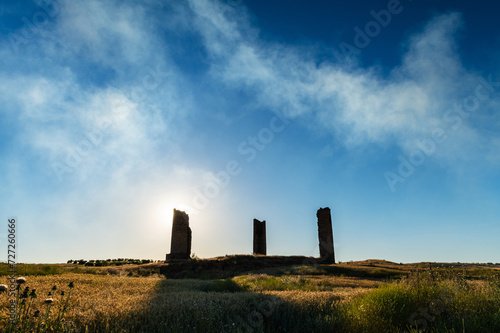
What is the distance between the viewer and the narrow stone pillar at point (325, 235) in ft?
76.5

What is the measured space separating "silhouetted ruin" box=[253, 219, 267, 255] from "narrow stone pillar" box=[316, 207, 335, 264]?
530cm

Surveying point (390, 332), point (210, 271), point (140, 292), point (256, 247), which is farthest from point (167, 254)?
point (390, 332)

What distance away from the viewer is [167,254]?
20719 millimetres

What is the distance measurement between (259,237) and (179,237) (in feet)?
28.2

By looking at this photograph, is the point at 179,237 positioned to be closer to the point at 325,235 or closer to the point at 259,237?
the point at 259,237

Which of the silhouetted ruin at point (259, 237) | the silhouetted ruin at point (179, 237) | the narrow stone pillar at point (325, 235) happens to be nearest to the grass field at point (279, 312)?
the silhouetted ruin at point (179, 237)

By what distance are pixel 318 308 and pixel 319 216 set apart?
20.1 meters

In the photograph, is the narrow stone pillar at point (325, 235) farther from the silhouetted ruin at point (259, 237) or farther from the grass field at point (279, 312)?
the grass field at point (279, 312)

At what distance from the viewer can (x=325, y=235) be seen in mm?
24062

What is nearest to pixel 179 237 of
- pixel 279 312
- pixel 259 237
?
pixel 259 237

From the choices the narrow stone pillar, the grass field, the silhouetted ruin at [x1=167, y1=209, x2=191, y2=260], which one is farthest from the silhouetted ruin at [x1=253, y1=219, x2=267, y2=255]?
the grass field

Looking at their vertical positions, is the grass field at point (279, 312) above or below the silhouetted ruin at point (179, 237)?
below

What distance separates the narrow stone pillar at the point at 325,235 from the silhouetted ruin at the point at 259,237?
530cm

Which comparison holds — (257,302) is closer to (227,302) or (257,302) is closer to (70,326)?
(227,302)
